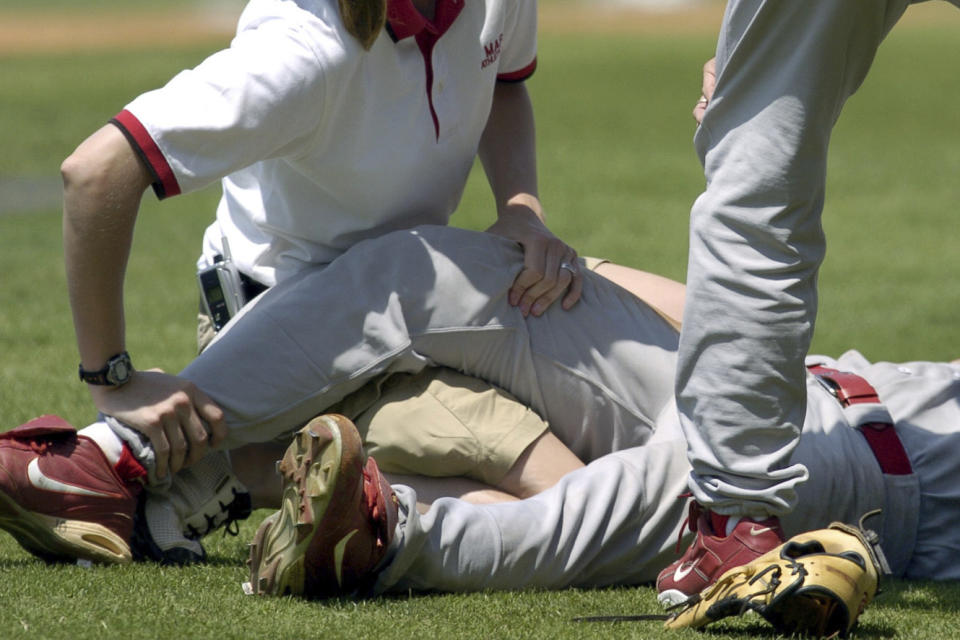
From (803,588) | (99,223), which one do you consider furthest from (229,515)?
(803,588)

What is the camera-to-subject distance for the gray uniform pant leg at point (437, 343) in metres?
2.41

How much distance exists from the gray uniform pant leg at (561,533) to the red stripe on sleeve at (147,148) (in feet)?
2.13

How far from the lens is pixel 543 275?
2682mm

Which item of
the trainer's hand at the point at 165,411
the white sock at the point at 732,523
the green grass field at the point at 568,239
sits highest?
the trainer's hand at the point at 165,411

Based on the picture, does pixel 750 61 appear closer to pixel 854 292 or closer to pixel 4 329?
pixel 4 329

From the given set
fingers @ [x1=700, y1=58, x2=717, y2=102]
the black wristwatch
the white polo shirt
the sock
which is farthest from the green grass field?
fingers @ [x1=700, y1=58, x2=717, y2=102]

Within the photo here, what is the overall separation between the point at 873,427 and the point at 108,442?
53.5 inches

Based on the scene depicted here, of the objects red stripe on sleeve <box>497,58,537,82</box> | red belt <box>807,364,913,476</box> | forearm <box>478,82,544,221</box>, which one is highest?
red stripe on sleeve <box>497,58,537,82</box>

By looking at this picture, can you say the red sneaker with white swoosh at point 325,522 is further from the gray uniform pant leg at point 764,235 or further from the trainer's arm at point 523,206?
the trainer's arm at point 523,206

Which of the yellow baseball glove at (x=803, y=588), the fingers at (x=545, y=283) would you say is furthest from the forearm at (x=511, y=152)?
the yellow baseball glove at (x=803, y=588)

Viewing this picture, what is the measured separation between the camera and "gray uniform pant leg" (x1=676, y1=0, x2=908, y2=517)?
1956 millimetres

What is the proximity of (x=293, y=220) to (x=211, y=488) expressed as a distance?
577mm

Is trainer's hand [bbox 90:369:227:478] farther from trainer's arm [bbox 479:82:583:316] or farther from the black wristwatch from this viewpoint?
trainer's arm [bbox 479:82:583:316]

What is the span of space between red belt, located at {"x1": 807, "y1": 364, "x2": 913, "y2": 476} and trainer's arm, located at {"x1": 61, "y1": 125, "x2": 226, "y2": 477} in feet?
3.76
